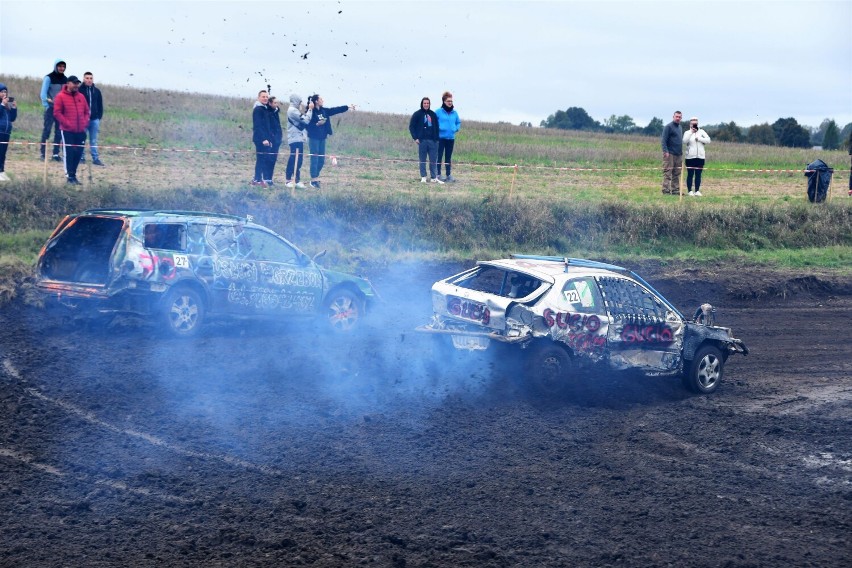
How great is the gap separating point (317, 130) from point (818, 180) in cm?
1414

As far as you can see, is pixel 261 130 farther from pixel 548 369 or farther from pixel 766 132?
pixel 766 132

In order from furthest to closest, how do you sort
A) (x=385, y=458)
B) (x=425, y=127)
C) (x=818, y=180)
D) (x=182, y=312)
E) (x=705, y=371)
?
1. (x=818, y=180)
2. (x=425, y=127)
3. (x=182, y=312)
4. (x=705, y=371)
5. (x=385, y=458)

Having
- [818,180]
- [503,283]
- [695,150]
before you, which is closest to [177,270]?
[503,283]

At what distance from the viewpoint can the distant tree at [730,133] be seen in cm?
7644

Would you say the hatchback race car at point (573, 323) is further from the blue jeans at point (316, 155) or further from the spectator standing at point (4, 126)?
the spectator standing at point (4, 126)

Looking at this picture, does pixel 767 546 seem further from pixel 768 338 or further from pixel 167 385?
pixel 768 338

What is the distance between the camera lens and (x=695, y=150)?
25.8 meters

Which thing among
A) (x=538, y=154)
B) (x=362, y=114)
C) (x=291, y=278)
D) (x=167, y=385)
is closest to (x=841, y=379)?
(x=291, y=278)

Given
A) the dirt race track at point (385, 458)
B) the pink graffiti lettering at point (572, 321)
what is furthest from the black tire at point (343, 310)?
the pink graffiti lettering at point (572, 321)

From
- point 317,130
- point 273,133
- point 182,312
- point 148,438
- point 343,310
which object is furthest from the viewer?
point 317,130

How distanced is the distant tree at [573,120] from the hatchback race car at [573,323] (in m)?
78.4

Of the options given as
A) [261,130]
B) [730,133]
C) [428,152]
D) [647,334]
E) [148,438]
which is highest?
[730,133]

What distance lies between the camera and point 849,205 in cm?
2634

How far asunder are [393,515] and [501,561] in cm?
111
